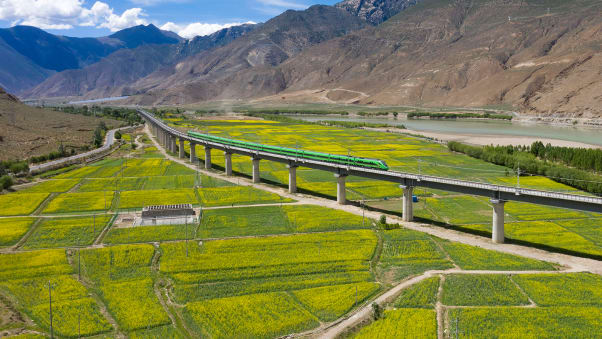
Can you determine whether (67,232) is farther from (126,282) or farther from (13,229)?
(126,282)

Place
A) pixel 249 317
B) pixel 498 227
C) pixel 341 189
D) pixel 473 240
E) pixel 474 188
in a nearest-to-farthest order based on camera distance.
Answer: pixel 249 317, pixel 498 227, pixel 473 240, pixel 474 188, pixel 341 189

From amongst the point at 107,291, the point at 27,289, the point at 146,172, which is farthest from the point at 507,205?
the point at 146,172

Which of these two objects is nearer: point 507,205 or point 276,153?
point 507,205

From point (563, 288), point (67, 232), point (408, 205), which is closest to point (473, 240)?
point (408, 205)

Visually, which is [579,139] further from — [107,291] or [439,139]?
[107,291]

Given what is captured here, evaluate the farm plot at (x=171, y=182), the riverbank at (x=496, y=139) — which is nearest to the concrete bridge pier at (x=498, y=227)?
the farm plot at (x=171, y=182)

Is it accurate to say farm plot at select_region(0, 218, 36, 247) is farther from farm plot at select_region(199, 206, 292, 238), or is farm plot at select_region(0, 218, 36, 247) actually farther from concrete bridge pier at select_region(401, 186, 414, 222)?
concrete bridge pier at select_region(401, 186, 414, 222)

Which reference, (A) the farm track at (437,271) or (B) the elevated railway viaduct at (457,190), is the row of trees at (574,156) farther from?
(A) the farm track at (437,271)

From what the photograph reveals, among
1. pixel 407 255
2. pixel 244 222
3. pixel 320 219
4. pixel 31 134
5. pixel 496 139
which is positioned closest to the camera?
pixel 407 255
